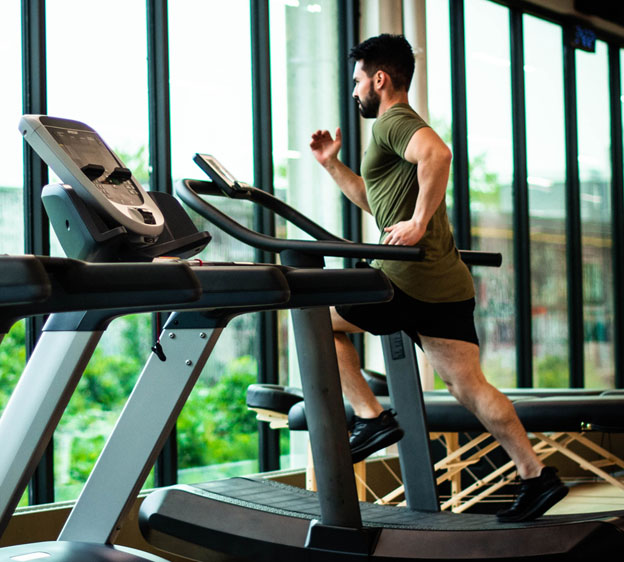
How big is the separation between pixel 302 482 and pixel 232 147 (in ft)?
5.27

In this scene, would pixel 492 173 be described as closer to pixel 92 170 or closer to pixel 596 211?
pixel 596 211

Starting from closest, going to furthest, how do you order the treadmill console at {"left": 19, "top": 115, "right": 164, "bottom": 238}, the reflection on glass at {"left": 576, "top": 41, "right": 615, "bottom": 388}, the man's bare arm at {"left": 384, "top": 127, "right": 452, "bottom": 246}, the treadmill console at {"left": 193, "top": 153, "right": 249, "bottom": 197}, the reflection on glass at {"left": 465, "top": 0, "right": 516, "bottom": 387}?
1. the treadmill console at {"left": 19, "top": 115, "right": 164, "bottom": 238}
2. the treadmill console at {"left": 193, "top": 153, "right": 249, "bottom": 197}
3. the man's bare arm at {"left": 384, "top": 127, "right": 452, "bottom": 246}
4. the reflection on glass at {"left": 465, "top": 0, "right": 516, "bottom": 387}
5. the reflection on glass at {"left": 576, "top": 41, "right": 615, "bottom": 388}

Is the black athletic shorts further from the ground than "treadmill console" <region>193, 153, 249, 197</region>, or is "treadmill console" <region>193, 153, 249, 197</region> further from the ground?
"treadmill console" <region>193, 153, 249, 197</region>

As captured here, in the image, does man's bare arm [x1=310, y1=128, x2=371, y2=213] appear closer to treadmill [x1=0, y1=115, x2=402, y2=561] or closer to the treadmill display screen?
treadmill [x1=0, y1=115, x2=402, y2=561]

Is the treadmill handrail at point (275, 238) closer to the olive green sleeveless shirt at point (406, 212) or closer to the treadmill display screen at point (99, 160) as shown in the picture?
the treadmill display screen at point (99, 160)

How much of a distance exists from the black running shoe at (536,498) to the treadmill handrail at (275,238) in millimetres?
950

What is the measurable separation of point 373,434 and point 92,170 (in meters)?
1.29

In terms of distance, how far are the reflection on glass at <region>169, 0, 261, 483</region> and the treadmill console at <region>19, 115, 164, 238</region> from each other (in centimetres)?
201

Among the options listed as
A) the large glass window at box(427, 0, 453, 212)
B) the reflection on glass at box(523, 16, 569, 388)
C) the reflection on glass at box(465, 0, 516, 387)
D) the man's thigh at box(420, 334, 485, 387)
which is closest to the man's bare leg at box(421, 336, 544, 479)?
the man's thigh at box(420, 334, 485, 387)

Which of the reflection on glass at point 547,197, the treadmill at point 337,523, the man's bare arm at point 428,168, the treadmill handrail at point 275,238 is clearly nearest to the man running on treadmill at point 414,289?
the man's bare arm at point 428,168

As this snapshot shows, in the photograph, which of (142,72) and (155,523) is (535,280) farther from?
(155,523)

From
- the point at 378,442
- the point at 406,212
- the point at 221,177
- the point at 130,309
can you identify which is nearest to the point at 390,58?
the point at 406,212

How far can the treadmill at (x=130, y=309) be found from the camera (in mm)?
1700

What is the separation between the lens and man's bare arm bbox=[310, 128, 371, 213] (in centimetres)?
285
